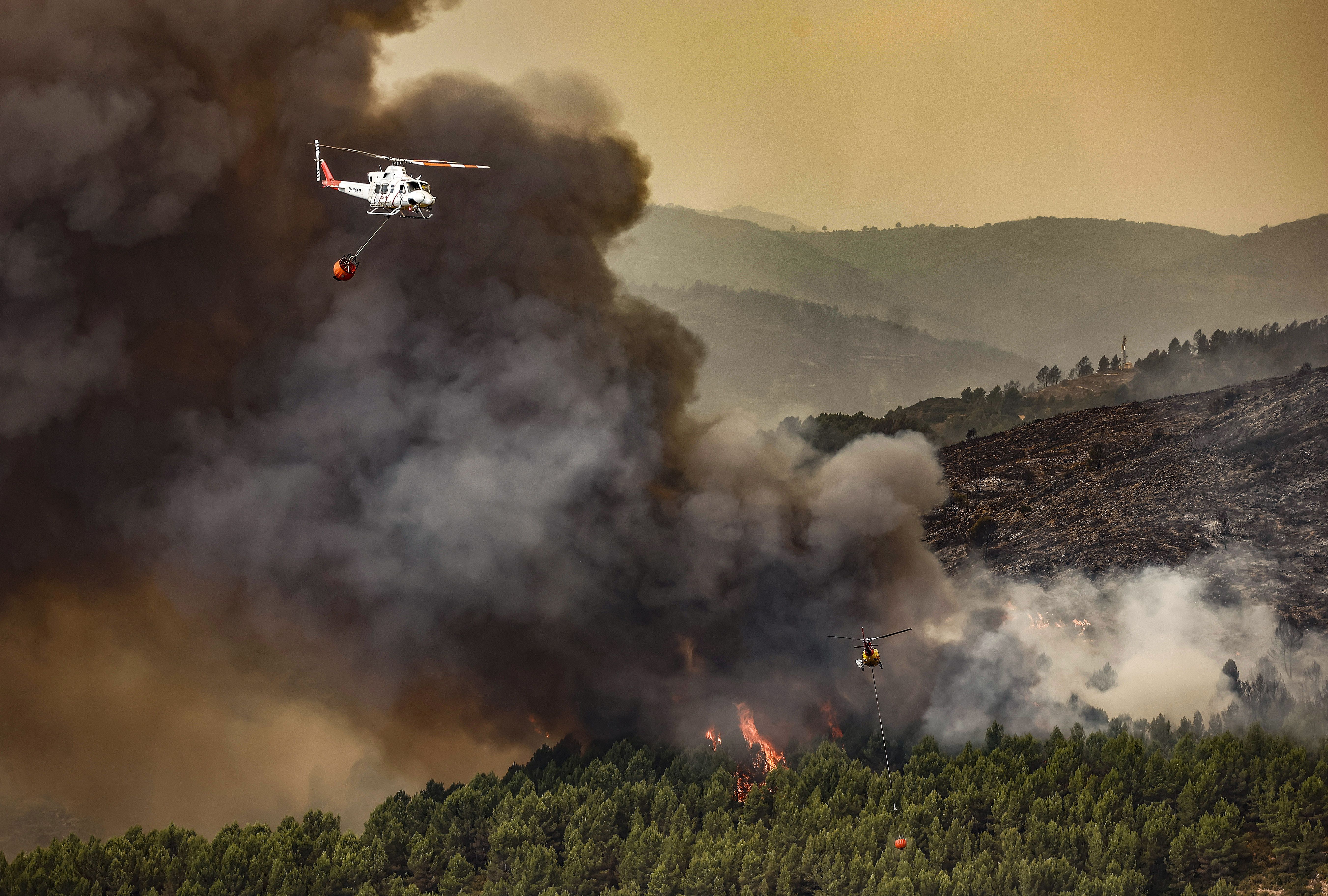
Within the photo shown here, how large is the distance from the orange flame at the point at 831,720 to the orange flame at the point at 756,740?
512 centimetres

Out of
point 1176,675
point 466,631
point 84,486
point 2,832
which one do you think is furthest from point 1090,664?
point 2,832

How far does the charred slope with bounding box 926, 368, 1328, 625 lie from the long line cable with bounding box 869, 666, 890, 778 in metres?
36.0

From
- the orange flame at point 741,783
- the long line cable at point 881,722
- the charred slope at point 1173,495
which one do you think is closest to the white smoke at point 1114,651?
the charred slope at point 1173,495

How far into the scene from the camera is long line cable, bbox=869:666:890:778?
9538 centimetres

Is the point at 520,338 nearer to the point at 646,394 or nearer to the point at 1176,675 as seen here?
the point at 646,394

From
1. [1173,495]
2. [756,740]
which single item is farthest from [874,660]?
[1173,495]

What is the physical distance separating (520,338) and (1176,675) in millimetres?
69365

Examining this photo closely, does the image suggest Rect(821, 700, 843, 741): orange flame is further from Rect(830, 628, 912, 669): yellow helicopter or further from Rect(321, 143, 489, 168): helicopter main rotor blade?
Rect(321, 143, 489, 168): helicopter main rotor blade

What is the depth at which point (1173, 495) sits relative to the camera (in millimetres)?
136250

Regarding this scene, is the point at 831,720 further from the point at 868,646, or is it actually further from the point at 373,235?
the point at 373,235

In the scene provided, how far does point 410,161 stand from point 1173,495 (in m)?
104

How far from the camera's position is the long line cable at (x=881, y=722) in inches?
3755

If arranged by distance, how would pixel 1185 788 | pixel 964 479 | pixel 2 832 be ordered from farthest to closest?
pixel 964 479 < pixel 2 832 < pixel 1185 788

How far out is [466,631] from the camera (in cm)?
10100
